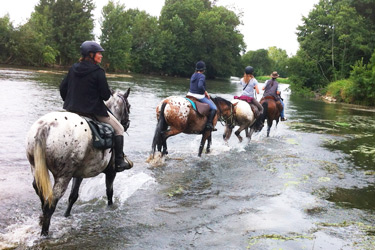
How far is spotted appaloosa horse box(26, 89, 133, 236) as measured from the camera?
13.7 feet

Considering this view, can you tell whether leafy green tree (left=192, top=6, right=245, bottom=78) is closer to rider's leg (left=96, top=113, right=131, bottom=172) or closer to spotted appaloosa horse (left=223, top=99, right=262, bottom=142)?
spotted appaloosa horse (left=223, top=99, right=262, bottom=142)

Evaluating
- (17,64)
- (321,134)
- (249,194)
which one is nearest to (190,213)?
(249,194)

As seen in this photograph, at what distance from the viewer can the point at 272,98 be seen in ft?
45.9

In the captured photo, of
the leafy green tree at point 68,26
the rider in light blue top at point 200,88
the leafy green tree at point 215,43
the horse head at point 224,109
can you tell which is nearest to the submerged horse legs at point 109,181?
the rider in light blue top at point 200,88

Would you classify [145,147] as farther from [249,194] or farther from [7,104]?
[7,104]

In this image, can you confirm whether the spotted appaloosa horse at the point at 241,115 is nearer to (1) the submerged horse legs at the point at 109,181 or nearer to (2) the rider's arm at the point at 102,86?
(1) the submerged horse legs at the point at 109,181

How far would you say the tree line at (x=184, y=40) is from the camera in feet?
136

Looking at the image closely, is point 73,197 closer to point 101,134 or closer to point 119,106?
point 101,134

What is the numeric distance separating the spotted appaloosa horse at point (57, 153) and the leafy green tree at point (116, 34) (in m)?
60.0

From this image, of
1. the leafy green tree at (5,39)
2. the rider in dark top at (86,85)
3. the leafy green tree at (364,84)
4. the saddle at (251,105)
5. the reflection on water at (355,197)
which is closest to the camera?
the rider in dark top at (86,85)

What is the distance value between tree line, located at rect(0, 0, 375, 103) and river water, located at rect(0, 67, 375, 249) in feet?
83.1

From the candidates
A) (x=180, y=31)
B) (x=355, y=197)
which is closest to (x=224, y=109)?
(x=355, y=197)

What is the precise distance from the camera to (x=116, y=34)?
65.1m

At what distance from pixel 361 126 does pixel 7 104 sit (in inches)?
685
